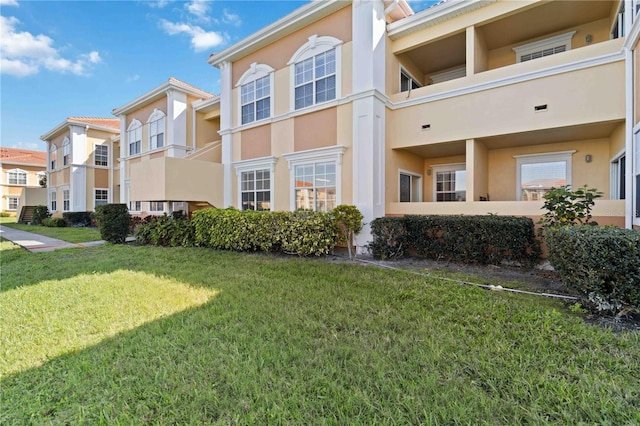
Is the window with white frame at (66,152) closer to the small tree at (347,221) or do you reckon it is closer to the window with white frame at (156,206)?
the window with white frame at (156,206)

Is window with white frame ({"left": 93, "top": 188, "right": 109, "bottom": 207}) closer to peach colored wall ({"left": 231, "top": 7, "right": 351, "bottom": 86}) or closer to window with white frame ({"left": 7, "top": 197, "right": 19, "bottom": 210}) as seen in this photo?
peach colored wall ({"left": 231, "top": 7, "right": 351, "bottom": 86})

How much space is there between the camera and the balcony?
436 inches

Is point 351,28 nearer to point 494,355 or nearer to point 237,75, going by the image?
point 237,75

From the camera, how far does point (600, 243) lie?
3.68 metres

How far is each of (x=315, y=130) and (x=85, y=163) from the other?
23049 millimetres

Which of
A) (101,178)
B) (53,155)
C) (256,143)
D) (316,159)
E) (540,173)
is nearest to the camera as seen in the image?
(540,173)

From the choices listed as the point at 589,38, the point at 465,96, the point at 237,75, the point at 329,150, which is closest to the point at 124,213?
the point at 237,75

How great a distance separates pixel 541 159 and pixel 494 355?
897cm

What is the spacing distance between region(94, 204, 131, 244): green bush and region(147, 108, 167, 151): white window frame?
5969 millimetres

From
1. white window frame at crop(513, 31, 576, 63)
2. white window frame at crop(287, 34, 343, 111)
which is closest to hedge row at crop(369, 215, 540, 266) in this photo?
white window frame at crop(287, 34, 343, 111)

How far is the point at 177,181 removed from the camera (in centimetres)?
1139

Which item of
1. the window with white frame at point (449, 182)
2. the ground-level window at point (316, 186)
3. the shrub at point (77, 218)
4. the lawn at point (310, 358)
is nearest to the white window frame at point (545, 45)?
the window with white frame at point (449, 182)

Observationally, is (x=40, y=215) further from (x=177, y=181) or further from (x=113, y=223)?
(x=177, y=181)

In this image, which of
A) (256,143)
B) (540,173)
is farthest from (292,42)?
(540,173)
